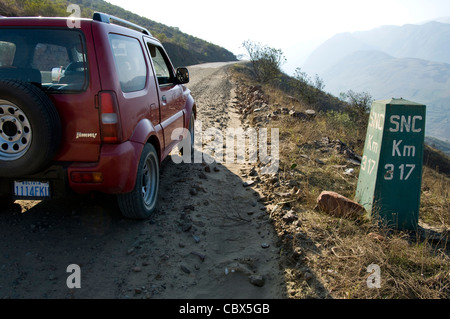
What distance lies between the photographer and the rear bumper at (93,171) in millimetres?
2945

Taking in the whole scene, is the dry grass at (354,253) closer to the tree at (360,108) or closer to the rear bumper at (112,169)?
the rear bumper at (112,169)

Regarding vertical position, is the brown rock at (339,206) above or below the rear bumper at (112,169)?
below

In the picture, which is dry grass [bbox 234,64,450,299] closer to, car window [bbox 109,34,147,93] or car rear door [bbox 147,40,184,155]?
car rear door [bbox 147,40,184,155]

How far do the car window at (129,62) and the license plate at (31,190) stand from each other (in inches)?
44.2

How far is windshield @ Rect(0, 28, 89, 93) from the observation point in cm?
299

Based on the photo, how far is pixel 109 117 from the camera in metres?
2.95

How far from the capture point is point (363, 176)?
13.3 feet

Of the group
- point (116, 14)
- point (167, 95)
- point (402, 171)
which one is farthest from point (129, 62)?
point (116, 14)

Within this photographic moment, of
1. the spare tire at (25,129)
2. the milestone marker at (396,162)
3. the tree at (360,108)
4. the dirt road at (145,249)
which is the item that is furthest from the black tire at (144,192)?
the tree at (360,108)

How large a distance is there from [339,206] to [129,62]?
2785 millimetres

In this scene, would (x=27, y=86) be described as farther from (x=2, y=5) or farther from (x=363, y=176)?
(x=2, y=5)

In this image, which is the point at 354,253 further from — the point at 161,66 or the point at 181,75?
the point at 161,66

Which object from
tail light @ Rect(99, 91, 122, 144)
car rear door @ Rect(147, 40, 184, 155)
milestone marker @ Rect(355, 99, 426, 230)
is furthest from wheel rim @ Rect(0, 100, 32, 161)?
milestone marker @ Rect(355, 99, 426, 230)

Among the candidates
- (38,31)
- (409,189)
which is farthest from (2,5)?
(409,189)
